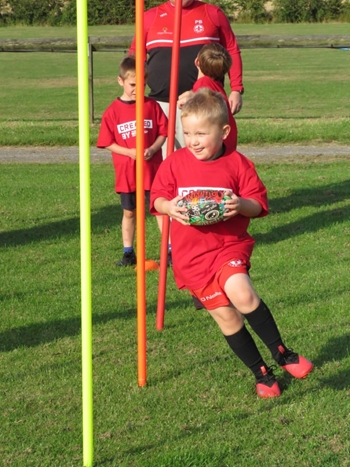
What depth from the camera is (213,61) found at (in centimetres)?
579

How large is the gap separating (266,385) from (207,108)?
1409 millimetres

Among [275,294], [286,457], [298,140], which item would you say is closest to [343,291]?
[275,294]

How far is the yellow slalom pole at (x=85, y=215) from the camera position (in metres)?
3.19

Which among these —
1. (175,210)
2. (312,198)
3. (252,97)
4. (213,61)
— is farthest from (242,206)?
(252,97)

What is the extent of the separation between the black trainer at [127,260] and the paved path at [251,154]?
6.20m

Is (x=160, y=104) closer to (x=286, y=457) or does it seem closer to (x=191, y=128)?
(x=191, y=128)

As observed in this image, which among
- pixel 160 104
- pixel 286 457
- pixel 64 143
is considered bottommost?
pixel 64 143

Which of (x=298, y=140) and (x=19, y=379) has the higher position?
(x=19, y=379)

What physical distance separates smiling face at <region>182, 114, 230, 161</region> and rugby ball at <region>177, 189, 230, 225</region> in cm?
30

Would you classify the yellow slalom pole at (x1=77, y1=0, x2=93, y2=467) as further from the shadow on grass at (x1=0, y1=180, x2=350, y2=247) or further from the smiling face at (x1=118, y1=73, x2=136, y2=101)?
the shadow on grass at (x1=0, y1=180, x2=350, y2=247)

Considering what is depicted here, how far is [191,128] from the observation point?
4.11 meters

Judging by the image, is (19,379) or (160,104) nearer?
(19,379)

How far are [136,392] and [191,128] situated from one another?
137 cm

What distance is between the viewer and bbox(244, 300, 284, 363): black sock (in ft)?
13.9
